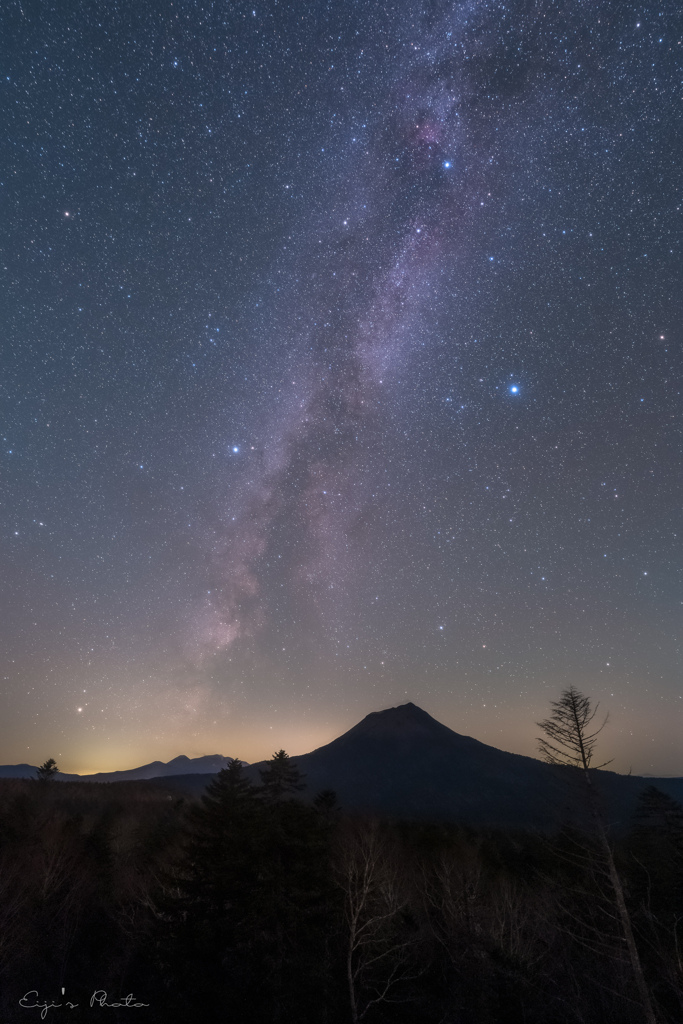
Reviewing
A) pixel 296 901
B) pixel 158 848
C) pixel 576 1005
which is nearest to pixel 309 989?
pixel 296 901

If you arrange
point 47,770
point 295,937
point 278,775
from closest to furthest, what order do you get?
point 295,937, point 278,775, point 47,770

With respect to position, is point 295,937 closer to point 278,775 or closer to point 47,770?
point 278,775

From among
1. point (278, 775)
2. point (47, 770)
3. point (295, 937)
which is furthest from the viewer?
point (47, 770)

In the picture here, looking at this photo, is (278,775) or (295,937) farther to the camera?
(278,775)

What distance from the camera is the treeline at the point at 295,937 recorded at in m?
24.8

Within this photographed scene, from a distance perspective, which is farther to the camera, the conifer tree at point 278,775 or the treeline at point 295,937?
the conifer tree at point 278,775

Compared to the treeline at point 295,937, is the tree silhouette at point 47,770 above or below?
above

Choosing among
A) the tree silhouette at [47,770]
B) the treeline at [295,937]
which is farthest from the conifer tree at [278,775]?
the tree silhouette at [47,770]

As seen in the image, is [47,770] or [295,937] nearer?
[295,937]

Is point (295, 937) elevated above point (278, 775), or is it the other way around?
point (278, 775)

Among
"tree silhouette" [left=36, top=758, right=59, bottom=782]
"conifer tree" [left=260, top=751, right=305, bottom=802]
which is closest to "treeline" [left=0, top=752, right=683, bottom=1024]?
"conifer tree" [left=260, top=751, right=305, bottom=802]

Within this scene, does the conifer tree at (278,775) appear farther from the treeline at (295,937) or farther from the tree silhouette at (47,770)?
the tree silhouette at (47,770)

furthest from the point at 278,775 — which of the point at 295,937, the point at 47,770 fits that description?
the point at 47,770

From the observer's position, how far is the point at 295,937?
28.0 meters
